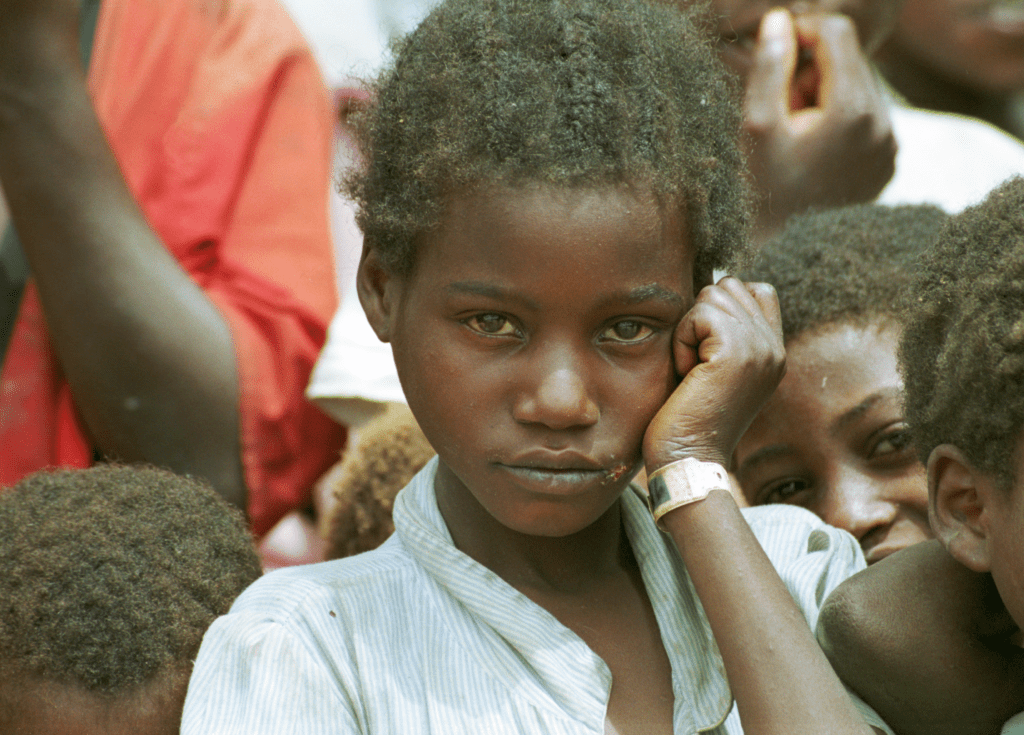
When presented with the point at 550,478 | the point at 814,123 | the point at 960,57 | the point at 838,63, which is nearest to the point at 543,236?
the point at 550,478

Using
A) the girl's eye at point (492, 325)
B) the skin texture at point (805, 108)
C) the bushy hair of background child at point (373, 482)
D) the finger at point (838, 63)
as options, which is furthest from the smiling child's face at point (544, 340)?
the finger at point (838, 63)

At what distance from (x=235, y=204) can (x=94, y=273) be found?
18.2 inches

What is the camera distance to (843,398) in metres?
2.14

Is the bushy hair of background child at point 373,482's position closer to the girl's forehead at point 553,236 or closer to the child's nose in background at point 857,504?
the child's nose in background at point 857,504

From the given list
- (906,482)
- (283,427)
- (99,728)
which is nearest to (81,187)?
(283,427)

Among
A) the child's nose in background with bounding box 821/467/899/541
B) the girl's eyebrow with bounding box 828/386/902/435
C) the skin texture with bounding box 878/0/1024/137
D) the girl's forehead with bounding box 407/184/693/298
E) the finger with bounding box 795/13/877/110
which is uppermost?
the girl's forehead with bounding box 407/184/693/298

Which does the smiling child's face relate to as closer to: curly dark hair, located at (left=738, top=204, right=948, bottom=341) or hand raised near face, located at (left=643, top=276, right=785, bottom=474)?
hand raised near face, located at (left=643, top=276, right=785, bottom=474)

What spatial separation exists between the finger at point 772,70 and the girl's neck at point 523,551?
4.97ft

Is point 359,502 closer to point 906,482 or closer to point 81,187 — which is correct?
point 81,187

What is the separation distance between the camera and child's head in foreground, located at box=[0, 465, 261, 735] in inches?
63.7

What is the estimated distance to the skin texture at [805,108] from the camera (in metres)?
2.90

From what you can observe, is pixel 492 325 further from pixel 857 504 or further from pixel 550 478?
pixel 857 504

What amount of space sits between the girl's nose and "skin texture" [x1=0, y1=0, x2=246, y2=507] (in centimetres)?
111

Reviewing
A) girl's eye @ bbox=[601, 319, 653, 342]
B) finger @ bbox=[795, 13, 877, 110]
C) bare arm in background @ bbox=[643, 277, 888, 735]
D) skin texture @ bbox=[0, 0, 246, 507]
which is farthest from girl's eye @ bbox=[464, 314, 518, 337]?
finger @ bbox=[795, 13, 877, 110]
